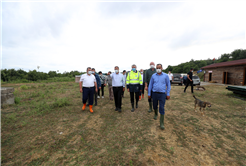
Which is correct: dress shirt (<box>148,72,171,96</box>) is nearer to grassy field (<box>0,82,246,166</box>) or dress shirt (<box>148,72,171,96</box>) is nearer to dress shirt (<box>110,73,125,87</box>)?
grassy field (<box>0,82,246,166</box>)

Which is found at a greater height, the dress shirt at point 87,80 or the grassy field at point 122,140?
the dress shirt at point 87,80

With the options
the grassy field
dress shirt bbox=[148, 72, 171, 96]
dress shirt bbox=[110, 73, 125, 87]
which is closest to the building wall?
the grassy field

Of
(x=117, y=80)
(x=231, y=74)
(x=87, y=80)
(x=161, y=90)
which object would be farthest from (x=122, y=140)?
(x=231, y=74)

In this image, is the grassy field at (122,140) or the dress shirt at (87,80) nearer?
the grassy field at (122,140)

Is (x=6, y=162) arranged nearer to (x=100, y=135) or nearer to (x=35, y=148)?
(x=35, y=148)

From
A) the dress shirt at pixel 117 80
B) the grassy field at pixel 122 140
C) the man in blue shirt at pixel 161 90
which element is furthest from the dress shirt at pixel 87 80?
the man in blue shirt at pixel 161 90

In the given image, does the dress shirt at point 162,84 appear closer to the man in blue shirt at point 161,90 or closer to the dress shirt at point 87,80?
the man in blue shirt at point 161,90

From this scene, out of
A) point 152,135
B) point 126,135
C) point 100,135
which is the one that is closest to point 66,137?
point 100,135

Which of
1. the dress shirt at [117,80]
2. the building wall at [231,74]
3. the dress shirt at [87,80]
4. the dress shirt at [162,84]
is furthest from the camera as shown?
the building wall at [231,74]

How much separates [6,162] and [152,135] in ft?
11.5

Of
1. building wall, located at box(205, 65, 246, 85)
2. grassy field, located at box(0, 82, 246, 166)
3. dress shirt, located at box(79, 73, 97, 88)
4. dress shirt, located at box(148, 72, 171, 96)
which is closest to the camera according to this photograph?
grassy field, located at box(0, 82, 246, 166)

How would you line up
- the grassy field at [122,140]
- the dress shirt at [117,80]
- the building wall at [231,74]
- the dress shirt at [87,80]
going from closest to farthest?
the grassy field at [122,140], the dress shirt at [87,80], the dress shirt at [117,80], the building wall at [231,74]

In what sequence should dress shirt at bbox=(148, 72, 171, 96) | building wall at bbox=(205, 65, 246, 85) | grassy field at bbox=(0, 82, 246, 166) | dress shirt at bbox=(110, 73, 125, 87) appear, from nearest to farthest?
grassy field at bbox=(0, 82, 246, 166) < dress shirt at bbox=(148, 72, 171, 96) < dress shirt at bbox=(110, 73, 125, 87) < building wall at bbox=(205, 65, 246, 85)

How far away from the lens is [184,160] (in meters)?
A: 2.36
